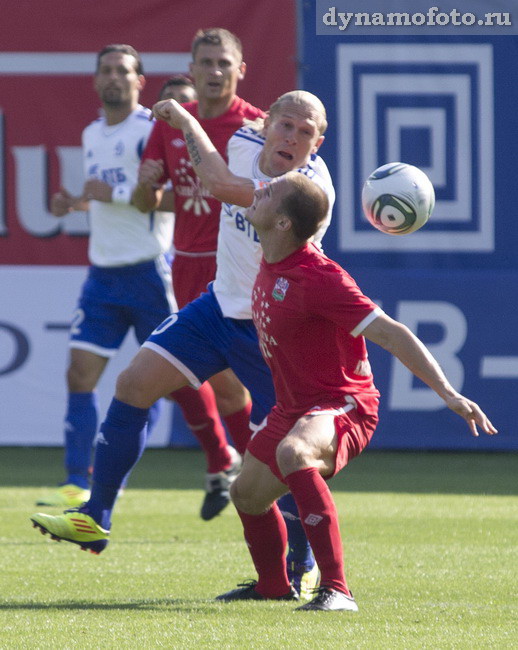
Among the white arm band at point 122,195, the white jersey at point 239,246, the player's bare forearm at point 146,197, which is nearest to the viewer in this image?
the white jersey at point 239,246

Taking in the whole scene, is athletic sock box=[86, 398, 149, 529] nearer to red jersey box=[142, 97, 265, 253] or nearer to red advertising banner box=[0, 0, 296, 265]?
red jersey box=[142, 97, 265, 253]

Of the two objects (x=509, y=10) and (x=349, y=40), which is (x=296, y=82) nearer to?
(x=349, y=40)

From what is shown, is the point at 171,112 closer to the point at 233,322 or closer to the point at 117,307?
the point at 233,322

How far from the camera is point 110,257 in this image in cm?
732

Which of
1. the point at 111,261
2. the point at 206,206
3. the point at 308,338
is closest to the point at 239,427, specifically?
the point at 206,206

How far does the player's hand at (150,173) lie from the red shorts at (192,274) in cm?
50

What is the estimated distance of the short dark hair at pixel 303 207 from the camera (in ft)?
14.3

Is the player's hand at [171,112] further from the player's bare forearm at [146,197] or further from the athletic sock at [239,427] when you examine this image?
the athletic sock at [239,427]

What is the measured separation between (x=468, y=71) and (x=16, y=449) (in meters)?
4.19

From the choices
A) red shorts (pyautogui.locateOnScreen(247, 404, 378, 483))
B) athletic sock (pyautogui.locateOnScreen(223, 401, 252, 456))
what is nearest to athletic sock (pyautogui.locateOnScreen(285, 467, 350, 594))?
red shorts (pyautogui.locateOnScreen(247, 404, 378, 483))

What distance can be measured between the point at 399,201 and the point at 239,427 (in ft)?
6.11

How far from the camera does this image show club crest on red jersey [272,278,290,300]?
432 centimetres

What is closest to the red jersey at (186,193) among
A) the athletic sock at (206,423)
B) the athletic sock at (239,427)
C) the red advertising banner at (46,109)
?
the athletic sock at (206,423)

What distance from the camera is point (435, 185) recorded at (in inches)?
366
